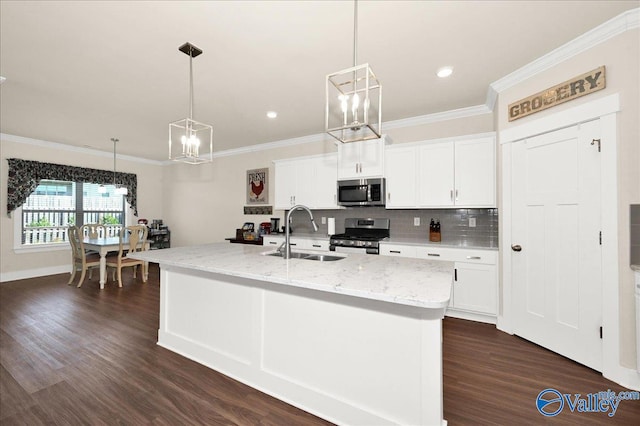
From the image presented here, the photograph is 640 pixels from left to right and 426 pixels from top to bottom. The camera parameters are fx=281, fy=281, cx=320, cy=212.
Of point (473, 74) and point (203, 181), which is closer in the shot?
point (473, 74)

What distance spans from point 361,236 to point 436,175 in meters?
1.34

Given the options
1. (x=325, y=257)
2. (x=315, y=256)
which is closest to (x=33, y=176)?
(x=315, y=256)

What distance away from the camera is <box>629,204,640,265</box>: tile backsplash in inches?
78.0

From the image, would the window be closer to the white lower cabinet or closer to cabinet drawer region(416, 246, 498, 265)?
cabinet drawer region(416, 246, 498, 265)

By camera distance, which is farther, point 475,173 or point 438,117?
point 438,117

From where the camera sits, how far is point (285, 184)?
4.94 meters

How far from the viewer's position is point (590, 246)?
2.28 metres

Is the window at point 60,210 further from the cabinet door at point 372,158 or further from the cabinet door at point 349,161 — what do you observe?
the cabinet door at point 372,158

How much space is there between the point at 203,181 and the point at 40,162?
9.39ft

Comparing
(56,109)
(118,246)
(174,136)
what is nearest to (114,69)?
(56,109)

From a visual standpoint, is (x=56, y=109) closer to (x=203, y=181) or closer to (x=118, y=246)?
(x=118, y=246)

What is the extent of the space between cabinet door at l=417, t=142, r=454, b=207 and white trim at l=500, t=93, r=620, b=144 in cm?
64

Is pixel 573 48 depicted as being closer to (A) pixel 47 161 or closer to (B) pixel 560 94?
(B) pixel 560 94

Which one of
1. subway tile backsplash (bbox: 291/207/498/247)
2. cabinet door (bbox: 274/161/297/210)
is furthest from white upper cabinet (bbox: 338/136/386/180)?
cabinet door (bbox: 274/161/297/210)
